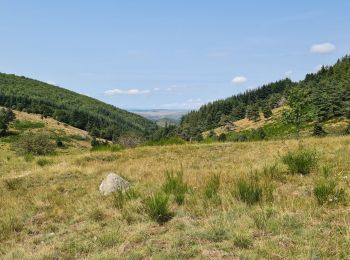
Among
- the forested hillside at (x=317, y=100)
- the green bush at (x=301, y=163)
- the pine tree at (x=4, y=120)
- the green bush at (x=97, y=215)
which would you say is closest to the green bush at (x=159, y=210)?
the green bush at (x=97, y=215)

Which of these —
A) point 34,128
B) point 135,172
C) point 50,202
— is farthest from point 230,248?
point 34,128

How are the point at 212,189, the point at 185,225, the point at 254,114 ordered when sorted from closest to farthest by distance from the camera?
the point at 185,225 < the point at 212,189 < the point at 254,114

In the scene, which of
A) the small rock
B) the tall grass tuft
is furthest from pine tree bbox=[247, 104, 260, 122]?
the tall grass tuft

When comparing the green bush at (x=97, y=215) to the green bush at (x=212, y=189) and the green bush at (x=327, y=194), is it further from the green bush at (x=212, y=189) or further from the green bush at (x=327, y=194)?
the green bush at (x=327, y=194)

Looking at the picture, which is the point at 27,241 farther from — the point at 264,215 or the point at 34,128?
the point at 34,128

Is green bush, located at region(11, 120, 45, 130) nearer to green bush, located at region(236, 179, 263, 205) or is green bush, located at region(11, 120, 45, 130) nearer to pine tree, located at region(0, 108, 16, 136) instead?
pine tree, located at region(0, 108, 16, 136)

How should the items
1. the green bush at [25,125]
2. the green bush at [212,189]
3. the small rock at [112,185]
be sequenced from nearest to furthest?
the green bush at [212,189]
the small rock at [112,185]
the green bush at [25,125]

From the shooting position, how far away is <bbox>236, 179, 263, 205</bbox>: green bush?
24.2 feet

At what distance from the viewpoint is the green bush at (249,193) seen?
7.38 metres

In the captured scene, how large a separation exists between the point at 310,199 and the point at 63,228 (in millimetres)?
4992

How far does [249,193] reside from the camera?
24.5ft

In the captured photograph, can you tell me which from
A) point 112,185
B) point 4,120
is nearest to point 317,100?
point 112,185

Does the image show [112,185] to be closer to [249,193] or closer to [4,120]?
[249,193]

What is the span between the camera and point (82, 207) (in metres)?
8.59
